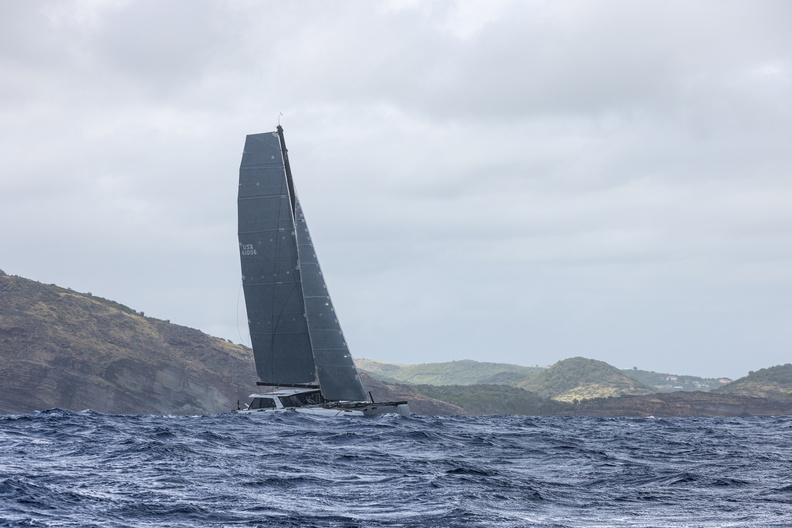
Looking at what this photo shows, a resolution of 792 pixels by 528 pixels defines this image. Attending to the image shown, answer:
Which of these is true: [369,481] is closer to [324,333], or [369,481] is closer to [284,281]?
[324,333]

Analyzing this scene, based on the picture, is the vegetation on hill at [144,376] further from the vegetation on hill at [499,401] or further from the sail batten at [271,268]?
the sail batten at [271,268]

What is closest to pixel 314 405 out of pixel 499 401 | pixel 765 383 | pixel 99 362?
pixel 99 362

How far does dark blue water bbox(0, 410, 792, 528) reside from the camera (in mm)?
17297

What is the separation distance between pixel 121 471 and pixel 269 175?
120ft

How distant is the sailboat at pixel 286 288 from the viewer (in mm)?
57938

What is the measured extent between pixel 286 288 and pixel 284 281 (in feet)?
1.75

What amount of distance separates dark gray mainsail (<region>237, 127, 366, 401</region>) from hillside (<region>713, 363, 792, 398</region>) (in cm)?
11727

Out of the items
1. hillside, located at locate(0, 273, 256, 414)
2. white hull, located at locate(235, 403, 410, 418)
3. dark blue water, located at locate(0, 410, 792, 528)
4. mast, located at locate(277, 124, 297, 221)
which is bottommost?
dark blue water, located at locate(0, 410, 792, 528)

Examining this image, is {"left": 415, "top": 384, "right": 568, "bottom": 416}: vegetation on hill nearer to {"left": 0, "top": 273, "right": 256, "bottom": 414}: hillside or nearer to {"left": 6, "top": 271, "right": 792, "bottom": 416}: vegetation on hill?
{"left": 6, "top": 271, "right": 792, "bottom": 416}: vegetation on hill

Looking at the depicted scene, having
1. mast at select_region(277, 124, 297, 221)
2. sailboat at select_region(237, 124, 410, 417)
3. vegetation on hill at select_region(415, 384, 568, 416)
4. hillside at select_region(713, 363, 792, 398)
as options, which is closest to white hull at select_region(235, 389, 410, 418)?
sailboat at select_region(237, 124, 410, 417)

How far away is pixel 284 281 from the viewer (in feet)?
194

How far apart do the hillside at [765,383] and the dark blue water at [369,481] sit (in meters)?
127

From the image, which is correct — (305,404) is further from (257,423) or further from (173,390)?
(173,390)

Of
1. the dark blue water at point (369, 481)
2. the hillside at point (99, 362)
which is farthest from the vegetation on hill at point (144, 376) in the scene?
the dark blue water at point (369, 481)
